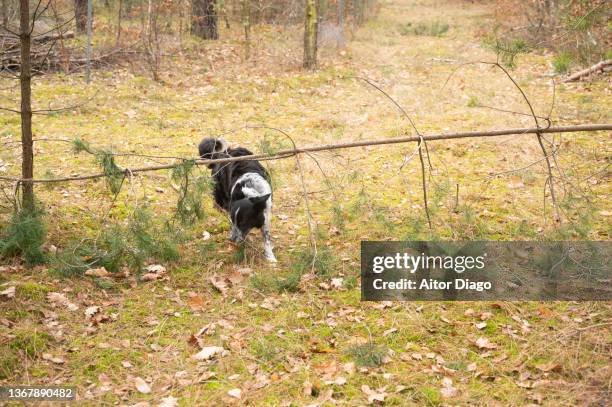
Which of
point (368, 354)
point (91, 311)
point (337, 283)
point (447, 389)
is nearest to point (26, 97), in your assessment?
point (91, 311)

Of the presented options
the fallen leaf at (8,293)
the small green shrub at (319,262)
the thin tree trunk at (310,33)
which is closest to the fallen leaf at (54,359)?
the fallen leaf at (8,293)

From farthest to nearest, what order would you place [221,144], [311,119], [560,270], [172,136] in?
1. [311,119]
2. [172,136]
3. [221,144]
4. [560,270]

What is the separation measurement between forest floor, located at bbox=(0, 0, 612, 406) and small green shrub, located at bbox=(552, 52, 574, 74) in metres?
1.64

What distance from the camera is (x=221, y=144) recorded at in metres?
5.92

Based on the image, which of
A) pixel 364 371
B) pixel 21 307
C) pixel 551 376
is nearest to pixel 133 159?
pixel 21 307

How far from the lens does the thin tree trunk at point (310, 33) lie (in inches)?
506

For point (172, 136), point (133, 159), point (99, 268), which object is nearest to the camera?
point (99, 268)

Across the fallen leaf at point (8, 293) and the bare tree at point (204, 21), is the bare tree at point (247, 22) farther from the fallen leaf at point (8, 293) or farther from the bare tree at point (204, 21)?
the fallen leaf at point (8, 293)

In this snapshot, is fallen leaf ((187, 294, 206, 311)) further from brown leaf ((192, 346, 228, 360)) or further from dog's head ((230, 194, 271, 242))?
dog's head ((230, 194, 271, 242))

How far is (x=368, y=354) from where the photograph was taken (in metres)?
3.96

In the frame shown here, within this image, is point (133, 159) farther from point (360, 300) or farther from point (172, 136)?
point (360, 300)

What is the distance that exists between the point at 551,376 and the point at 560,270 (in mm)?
1289

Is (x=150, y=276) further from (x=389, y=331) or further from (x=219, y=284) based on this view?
(x=389, y=331)

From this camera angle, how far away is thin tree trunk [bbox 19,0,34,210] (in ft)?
15.9
